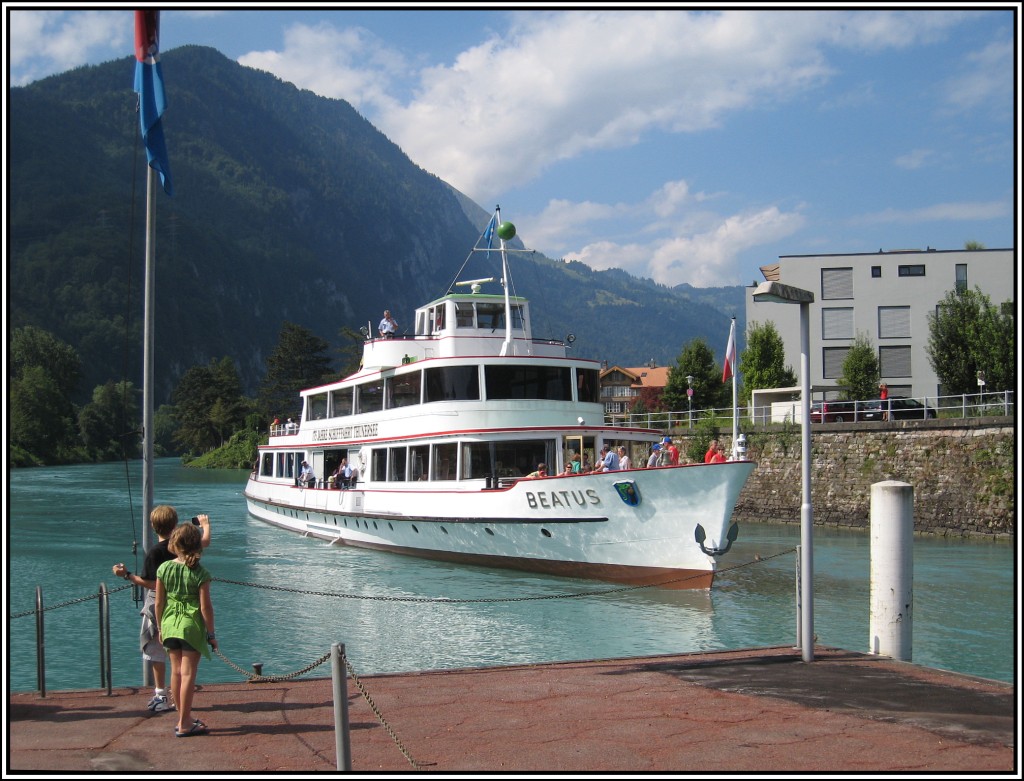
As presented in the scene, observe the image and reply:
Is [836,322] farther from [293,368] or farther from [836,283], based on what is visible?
[293,368]

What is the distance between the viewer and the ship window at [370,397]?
84.6 ft

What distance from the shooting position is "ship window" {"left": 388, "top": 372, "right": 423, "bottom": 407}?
2372 cm

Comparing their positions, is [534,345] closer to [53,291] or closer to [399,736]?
[399,736]

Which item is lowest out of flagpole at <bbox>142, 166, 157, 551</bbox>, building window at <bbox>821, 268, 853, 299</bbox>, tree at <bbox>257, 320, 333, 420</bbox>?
flagpole at <bbox>142, 166, 157, 551</bbox>

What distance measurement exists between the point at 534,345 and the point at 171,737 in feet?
56.8

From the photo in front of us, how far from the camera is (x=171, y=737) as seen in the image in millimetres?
6867

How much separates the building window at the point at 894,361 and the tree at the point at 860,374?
10.7 feet

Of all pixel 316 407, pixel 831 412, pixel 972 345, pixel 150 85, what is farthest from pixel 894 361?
pixel 150 85

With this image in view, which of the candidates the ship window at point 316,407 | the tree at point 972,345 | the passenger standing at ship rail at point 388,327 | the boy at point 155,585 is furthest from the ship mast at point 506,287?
the tree at point 972,345

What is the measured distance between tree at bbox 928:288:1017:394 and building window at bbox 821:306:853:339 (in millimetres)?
10953

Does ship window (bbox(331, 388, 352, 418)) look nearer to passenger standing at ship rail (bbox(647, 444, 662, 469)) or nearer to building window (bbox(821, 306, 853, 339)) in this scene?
passenger standing at ship rail (bbox(647, 444, 662, 469))

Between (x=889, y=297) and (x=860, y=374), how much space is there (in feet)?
22.1

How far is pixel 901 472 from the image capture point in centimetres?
3212

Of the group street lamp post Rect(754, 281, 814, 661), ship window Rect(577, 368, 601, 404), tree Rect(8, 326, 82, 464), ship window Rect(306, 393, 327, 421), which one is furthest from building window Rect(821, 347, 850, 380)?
tree Rect(8, 326, 82, 464)
